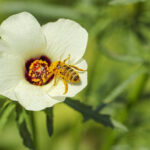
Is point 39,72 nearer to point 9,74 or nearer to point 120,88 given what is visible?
point 9,74

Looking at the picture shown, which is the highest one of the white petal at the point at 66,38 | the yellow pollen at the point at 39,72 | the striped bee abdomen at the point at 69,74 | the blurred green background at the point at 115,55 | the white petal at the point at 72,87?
the white petal at the point at 66,38

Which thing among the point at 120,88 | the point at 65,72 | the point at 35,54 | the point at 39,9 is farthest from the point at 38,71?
the point at 39,9

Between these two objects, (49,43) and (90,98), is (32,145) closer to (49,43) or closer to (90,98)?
(49,43)

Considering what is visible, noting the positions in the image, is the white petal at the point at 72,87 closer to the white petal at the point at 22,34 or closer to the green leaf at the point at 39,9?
the white petal at the point at 22,34

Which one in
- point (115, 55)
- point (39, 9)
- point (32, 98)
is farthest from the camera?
point (39, 9)

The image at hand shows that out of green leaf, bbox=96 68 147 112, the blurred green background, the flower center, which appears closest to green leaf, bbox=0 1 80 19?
the blurred green background

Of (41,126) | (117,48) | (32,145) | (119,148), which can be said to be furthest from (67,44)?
(117,48)

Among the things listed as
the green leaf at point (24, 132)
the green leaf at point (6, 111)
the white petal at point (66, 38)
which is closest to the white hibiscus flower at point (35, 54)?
the white petal at point (66, 38)
